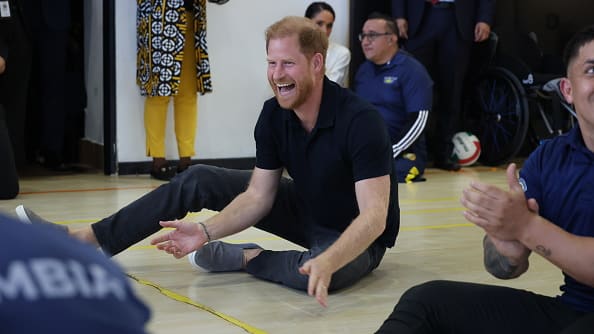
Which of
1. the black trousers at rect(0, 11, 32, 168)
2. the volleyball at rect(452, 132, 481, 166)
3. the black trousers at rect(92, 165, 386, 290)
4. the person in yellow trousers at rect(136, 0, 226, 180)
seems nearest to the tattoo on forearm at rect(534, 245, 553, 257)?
Result: the black trousers at rect(92, 165, 386, 290)

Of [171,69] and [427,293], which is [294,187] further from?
[171,69]

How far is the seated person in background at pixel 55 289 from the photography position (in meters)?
0.58

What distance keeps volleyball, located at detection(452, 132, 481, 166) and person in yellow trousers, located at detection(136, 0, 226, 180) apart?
1890 mm

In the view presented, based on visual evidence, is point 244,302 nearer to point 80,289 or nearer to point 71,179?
point 80,289

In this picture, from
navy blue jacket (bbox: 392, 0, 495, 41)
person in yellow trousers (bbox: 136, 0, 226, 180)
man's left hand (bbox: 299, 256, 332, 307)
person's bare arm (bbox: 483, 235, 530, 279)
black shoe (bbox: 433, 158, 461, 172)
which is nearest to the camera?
person's bare arm (bbox: 483, 235, 530, 279)

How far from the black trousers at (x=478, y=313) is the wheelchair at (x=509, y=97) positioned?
4558 mm

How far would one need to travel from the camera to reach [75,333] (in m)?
0.58

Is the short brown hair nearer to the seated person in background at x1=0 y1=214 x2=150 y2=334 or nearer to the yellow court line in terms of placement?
the yellow court line

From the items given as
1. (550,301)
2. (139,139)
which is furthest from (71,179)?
(550,301)

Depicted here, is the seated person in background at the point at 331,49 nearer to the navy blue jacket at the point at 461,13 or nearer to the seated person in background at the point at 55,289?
the navy blue jacket at the point at 461,13

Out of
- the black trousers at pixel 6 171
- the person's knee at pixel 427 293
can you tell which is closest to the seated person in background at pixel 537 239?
the person's knee at pixel 427 293

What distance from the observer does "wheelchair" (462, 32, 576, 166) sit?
20.9 ft

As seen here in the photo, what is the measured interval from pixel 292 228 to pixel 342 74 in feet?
10.6

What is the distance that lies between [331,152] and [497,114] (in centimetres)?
408
